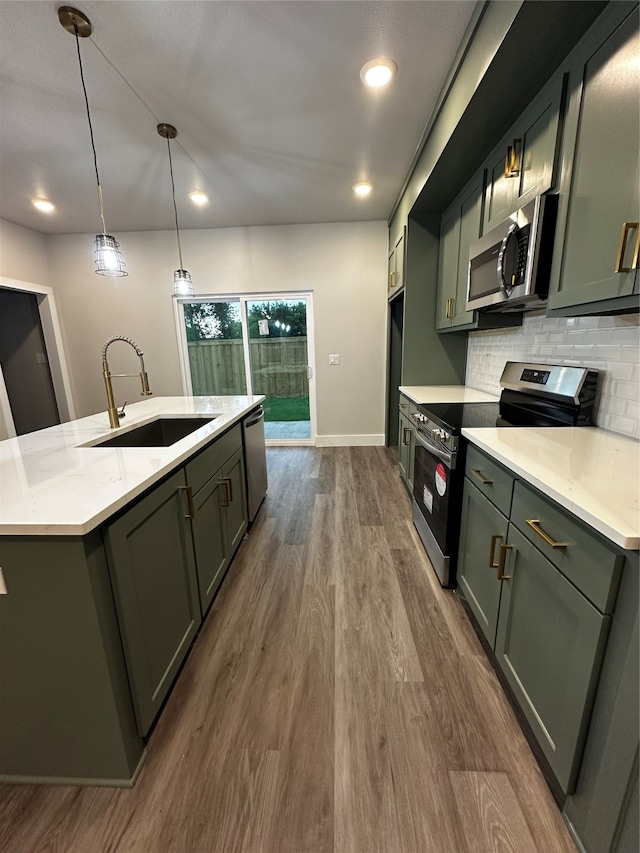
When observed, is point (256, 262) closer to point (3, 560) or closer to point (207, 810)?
point (3, 560)

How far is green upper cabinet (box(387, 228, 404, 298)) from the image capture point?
3238mm

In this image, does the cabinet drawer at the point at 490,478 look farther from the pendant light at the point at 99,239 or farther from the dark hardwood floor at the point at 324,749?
the pendant light at the point at 99,239

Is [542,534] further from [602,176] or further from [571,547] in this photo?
[602,176]

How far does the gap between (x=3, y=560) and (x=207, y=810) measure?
957 mm

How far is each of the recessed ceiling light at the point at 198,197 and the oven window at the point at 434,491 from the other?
9.94 feet

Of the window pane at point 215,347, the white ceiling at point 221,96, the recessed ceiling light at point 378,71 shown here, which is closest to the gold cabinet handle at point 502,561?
the white ceiling at point 221,96

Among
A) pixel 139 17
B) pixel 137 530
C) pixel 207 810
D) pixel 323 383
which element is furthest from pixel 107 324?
pixel 207 810

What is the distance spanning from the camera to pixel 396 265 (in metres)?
3.51

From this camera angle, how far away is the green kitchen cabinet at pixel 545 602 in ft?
2.72

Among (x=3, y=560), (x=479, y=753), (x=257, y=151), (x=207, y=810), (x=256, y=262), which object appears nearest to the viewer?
(x=3, y=560)

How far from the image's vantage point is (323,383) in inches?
174

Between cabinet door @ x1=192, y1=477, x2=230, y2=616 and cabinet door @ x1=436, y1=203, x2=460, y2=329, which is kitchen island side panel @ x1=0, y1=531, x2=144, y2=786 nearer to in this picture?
cabinet door @ x1=192, y1=477, x2=230, y2=616

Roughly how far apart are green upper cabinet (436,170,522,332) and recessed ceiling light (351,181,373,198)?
0.77 metres

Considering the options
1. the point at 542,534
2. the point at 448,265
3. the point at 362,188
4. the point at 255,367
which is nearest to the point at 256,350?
the point at 255,367
